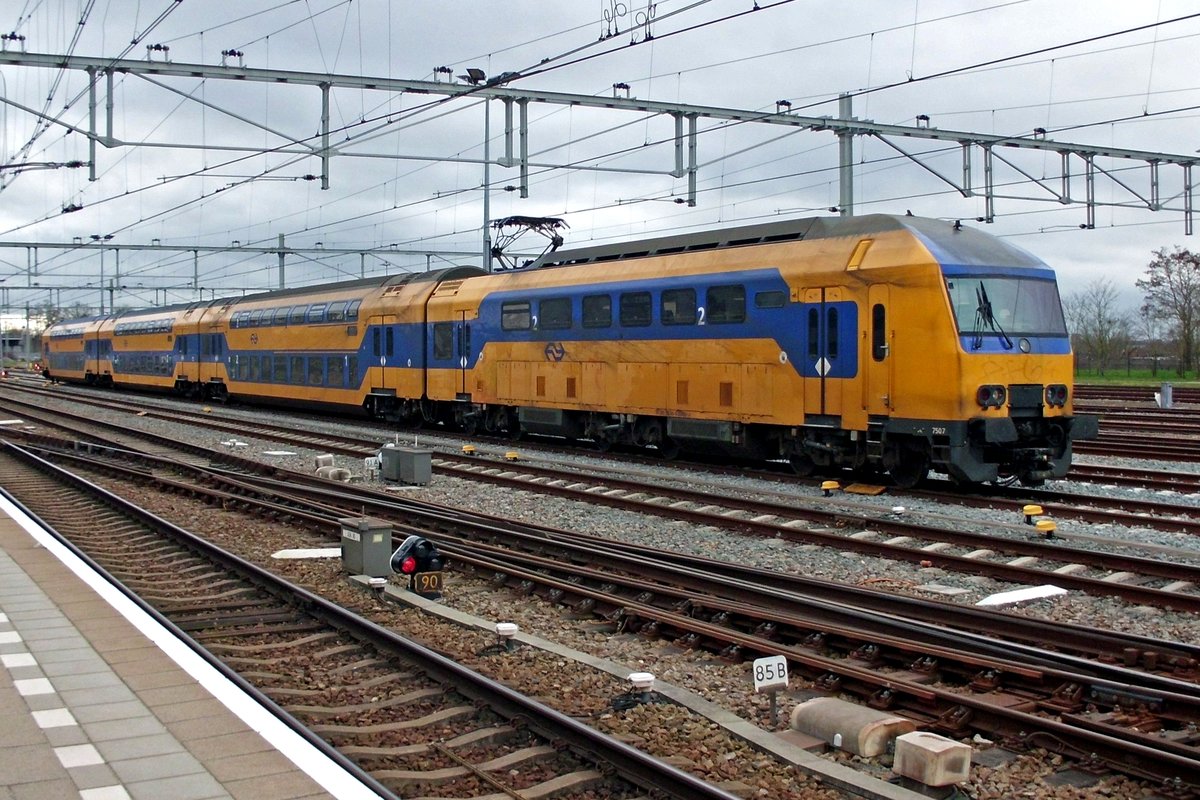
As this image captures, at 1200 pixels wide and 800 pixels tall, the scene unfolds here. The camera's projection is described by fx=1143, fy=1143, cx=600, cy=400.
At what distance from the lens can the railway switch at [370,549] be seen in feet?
36.0

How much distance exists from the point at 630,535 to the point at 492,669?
5829mm

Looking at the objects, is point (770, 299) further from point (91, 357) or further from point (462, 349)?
point (91, 357)

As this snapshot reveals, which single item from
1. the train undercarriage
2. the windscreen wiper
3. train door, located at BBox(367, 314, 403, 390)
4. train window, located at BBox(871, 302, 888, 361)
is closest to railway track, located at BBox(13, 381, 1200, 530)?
the train undercarriage

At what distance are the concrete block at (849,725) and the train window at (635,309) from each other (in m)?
14.0

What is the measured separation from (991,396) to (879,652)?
8347mm

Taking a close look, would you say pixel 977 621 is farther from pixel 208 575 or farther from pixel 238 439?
pixel 238 439

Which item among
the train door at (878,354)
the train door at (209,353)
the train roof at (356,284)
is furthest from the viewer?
the train door at (209,353)

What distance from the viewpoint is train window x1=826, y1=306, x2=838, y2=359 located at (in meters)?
16.7

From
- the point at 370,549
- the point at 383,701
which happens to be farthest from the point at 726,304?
the point at 383,701

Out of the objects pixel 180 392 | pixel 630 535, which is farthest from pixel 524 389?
pixel 180 392

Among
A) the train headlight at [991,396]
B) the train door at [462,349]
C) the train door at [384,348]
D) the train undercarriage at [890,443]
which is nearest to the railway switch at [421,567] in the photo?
the train undercarriage at [890,443]

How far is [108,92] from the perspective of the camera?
68.2ft

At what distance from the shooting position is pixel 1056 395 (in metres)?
16.2

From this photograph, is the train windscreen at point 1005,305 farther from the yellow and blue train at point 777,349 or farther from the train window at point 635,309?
the train window at point 635,309
